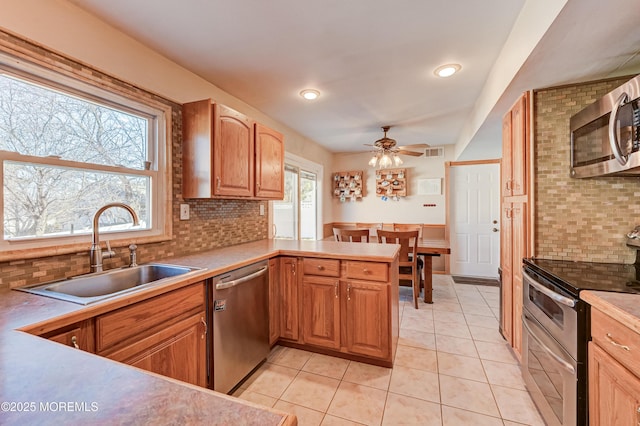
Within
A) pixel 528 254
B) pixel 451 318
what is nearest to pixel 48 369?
pixel 528 254

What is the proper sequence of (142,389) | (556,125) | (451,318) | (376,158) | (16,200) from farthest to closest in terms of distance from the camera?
(376,158) → (451,318) → (556,125) → (16,200) → (142,389)

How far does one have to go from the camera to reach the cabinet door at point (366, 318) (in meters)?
2.01

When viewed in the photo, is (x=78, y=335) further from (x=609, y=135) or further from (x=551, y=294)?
(x=609, y=135)

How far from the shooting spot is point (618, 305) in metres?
1.05

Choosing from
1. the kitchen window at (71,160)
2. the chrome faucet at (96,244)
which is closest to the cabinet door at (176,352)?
the chrome faucet at (96,244)

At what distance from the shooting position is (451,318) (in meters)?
2.96

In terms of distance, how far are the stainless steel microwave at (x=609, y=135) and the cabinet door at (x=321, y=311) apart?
5.52ft

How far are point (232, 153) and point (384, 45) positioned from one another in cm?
134

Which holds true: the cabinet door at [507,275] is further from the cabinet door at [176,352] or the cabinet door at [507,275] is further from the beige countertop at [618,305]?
the cabinet door at [176,352]

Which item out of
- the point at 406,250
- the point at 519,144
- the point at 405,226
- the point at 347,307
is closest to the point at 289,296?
the point at 347,307

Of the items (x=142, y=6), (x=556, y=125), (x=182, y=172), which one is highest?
(x=142, y=6)

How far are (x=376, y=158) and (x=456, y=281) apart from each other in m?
2.34

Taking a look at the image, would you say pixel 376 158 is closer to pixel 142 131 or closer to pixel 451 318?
pixel 451 318

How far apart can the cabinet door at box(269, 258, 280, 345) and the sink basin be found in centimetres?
70
